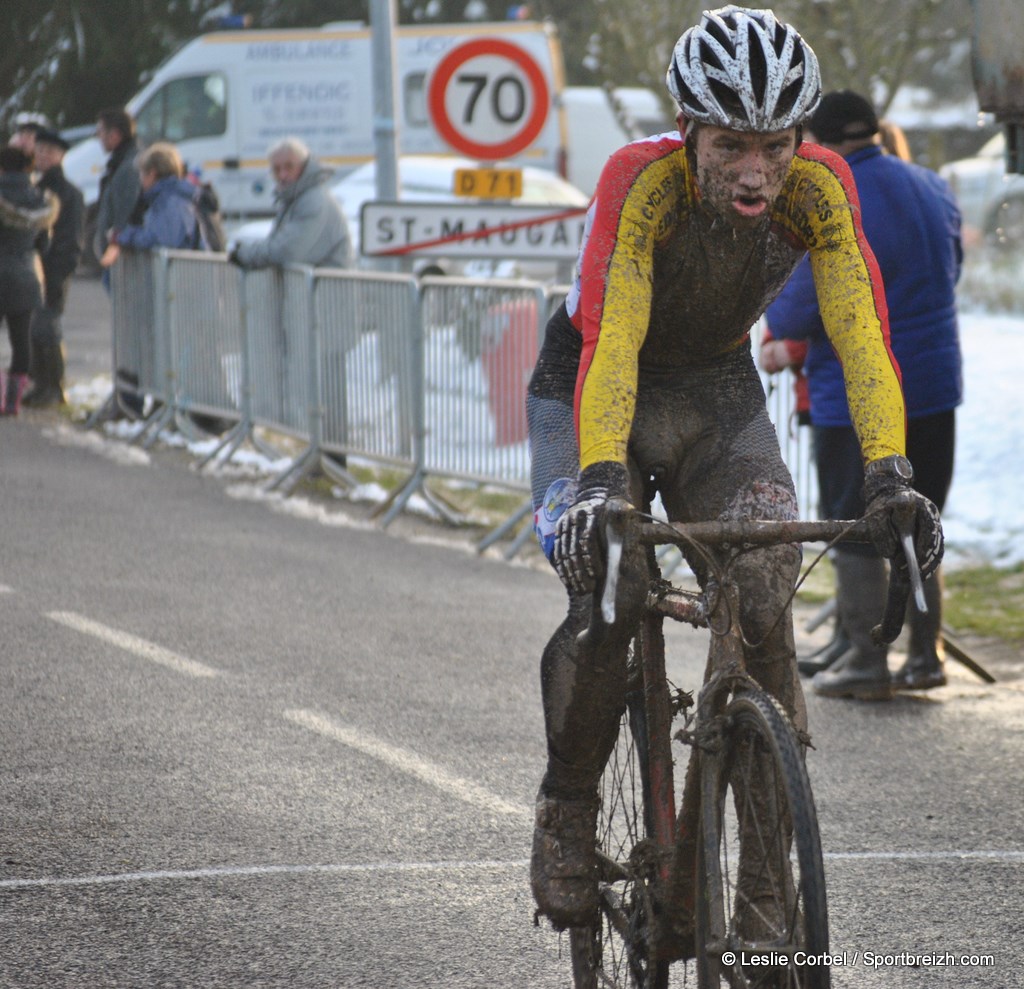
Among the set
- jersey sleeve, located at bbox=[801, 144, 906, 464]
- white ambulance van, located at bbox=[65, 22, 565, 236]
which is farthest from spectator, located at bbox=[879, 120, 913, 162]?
white ambulance van, located at bbox=[65, 22, 565, 236]

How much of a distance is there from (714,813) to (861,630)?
4052mm

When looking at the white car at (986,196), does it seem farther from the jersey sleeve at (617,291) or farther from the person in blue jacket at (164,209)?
the jersey sleeve at (617,291)

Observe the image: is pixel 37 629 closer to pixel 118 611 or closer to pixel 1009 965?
pixel 118 611

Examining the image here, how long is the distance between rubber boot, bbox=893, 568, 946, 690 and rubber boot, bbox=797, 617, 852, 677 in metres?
0.32

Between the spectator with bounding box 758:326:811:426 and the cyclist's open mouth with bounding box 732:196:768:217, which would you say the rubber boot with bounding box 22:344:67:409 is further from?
the cyclist's open mouth with bounding box 732:196:768:217

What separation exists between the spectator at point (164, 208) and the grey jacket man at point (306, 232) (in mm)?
1723

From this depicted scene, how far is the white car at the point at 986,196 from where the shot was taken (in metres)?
20.1

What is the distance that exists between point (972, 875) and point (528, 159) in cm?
2217

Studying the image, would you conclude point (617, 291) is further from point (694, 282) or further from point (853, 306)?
point (853, 306)

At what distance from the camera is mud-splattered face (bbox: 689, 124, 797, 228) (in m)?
3.85

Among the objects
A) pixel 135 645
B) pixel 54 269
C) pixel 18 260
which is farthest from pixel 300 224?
pixel 135 645

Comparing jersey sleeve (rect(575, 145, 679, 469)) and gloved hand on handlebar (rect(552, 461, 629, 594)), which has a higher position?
jersey sleeve (rect(575, 145, 679, 469))

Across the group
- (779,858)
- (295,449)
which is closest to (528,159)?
(295,449)

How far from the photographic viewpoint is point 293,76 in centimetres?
2797
